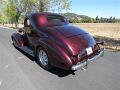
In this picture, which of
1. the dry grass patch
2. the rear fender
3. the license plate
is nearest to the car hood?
the license plate

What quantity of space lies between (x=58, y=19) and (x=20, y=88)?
342 centimetres

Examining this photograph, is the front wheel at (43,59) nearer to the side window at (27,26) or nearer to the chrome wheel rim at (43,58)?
the chrome wheel rim at (43,58)

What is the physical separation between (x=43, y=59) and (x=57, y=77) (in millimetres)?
1056

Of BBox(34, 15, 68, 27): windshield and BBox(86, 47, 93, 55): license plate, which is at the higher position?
BBox(34, 15, 68, 27): windshield

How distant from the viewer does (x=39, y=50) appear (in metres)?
6.73

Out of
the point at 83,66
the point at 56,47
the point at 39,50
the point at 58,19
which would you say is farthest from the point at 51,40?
the point at 58,19

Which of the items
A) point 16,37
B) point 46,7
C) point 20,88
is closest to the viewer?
point 20,88

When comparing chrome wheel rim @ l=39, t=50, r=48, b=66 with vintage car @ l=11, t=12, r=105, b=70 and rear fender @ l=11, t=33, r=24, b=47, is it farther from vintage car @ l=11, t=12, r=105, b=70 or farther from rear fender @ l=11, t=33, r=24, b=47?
rear fender @ l=11, t=33, r=24, b=47

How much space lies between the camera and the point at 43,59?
21.7 feet

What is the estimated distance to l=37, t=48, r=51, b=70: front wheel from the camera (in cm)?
633

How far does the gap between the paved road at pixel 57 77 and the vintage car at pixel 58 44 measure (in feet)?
1.14

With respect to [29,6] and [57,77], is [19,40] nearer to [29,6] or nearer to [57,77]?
[57,77]

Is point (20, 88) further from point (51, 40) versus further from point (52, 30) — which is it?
point (52, 30)

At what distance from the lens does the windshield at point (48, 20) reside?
7.15m
